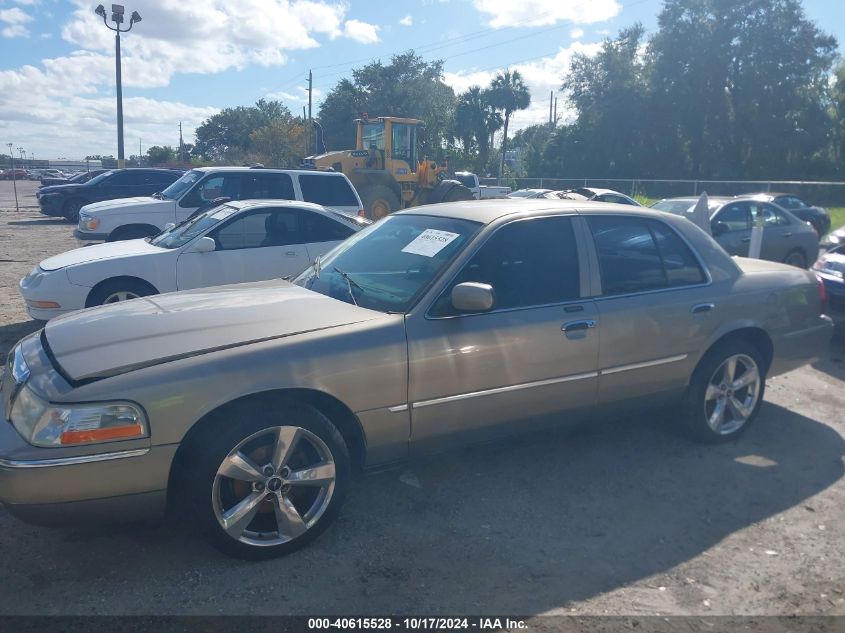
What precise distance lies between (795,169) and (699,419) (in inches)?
1676

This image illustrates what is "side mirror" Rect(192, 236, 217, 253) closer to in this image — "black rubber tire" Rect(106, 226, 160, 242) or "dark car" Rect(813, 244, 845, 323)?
"black rubber tire" Rect(106, 226, 160, 242)

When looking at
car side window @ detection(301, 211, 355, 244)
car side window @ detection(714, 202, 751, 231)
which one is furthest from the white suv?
car side window @ detection(714, 202, 751, 231)

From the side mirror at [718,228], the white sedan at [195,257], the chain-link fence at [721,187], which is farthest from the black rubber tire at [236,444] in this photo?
the chain-link fence at [721,187]

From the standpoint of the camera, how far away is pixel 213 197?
36.3ft

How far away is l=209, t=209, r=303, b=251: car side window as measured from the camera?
25.0 feet

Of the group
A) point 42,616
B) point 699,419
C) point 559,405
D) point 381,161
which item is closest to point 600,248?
point 559,405

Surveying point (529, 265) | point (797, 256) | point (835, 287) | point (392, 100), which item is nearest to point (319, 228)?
point (529, 265)

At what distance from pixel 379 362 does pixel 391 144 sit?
1643cm

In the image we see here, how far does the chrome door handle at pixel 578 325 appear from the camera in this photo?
4105 millimetres

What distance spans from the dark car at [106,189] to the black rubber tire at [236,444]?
19804mm

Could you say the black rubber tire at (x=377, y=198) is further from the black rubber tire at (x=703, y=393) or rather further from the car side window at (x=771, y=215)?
the black rubber tire at (x=703, y=393)

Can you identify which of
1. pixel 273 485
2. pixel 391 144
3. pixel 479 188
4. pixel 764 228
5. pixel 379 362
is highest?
pixel 391 144

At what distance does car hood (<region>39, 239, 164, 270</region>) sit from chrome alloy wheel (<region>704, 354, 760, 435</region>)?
219 inches

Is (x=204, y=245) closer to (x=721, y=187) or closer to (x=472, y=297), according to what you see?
(x=472, y=297)
